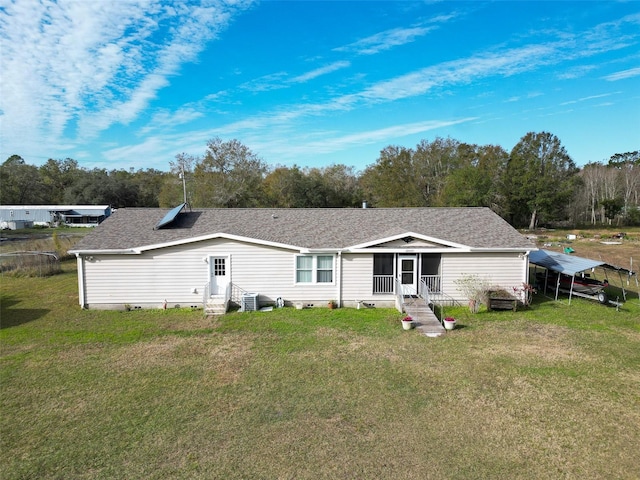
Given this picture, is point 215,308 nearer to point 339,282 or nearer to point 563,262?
point 339,282

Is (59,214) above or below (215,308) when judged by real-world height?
above

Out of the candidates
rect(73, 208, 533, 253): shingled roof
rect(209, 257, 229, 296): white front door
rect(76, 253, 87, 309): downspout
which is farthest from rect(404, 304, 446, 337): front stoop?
rect(76, 253, 87, 309): downspout

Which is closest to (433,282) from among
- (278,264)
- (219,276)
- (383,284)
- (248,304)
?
(383,284)

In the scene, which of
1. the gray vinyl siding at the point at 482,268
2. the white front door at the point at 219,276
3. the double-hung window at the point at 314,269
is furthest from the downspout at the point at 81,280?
the gray vinyl siding at the point at 482,268

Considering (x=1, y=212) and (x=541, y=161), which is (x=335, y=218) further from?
(x=1, y=212)

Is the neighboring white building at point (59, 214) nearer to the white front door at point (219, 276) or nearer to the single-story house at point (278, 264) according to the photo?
the single-story house at point (278, 264)

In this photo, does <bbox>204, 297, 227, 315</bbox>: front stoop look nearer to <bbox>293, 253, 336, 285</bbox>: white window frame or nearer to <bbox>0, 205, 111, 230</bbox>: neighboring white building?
<bbox>293, 253, 336, 285</bbox>: white window frame

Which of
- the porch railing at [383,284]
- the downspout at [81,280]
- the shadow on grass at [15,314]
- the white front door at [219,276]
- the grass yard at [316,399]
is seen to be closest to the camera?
the grass yard at [316,399]
